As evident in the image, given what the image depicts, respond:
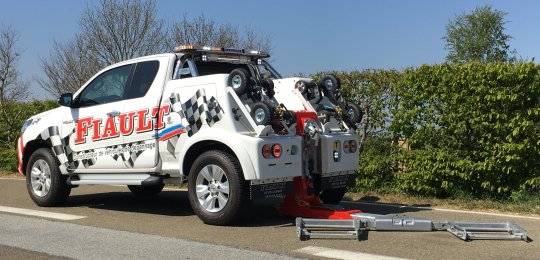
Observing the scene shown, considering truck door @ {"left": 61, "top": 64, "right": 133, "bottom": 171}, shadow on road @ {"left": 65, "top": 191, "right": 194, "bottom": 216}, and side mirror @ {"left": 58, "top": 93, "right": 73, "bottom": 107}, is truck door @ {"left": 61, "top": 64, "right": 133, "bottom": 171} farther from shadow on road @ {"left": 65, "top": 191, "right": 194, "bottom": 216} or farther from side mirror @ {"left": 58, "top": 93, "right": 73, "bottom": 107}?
shadow on road @ {"left": 65, "top": 191, "right": 194, "bottom": 216}

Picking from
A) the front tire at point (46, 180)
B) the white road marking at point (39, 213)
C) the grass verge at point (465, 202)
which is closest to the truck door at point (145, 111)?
the white road marking at point (39, 213)

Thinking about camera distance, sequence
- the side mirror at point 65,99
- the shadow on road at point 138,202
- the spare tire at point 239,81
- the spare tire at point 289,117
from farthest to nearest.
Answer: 1. the side mirror at point 65,99
2. the shadow on road at point 138,202
3. the spare tire at point 289,117
4. the spare tire at point 239,81

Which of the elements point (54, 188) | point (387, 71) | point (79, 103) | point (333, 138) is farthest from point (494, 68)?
point (54, 188)

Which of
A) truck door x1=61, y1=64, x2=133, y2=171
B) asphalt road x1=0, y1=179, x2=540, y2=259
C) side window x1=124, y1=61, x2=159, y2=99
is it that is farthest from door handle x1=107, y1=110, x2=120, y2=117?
asphalt road x1=0, y1=179, x2=540, y2=259

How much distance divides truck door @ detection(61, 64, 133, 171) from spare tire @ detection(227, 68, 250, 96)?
1.98m

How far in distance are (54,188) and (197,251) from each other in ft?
12.9

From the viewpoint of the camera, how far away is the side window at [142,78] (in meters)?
8.05

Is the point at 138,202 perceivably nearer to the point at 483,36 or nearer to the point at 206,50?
the point at 206,50

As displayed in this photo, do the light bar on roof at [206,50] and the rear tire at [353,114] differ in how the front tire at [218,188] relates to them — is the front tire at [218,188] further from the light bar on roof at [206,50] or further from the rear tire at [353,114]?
the rear tire at [353,114]

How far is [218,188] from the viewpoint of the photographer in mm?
7043

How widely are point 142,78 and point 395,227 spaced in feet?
12.9

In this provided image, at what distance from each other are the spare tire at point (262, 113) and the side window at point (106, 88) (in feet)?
8.01

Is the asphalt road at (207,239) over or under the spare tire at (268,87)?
under

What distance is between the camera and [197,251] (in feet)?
19.2
